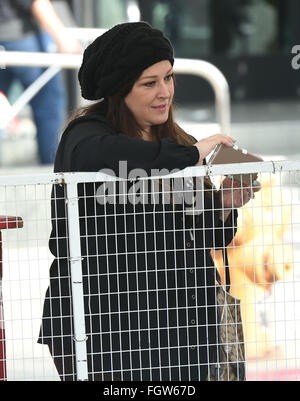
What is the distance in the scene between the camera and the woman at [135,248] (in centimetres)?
295

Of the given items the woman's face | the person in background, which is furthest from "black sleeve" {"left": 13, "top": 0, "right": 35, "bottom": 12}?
the woman's face

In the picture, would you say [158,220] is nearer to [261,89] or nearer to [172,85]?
[172,85]

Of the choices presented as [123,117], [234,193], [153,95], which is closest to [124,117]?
[123,117]

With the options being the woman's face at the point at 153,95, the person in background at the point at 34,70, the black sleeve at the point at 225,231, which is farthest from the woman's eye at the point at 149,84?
the person in background at the point at 34,70

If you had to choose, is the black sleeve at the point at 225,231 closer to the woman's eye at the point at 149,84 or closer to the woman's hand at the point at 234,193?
the woman's hand at the point at 234,193

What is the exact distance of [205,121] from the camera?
11328 mm

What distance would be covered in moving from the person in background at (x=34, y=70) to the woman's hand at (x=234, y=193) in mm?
4243

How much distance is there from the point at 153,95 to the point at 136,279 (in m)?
0.57

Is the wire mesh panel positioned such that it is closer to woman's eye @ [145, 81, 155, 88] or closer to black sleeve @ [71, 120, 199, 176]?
black sleeve @ [71, 120, 199, 176]

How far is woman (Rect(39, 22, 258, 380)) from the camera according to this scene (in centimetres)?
295

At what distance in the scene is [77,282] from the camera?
295 cm

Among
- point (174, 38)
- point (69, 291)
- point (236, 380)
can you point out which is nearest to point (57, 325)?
point (69, 291)

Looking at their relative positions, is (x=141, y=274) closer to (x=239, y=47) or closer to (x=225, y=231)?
(x=225, y=231)

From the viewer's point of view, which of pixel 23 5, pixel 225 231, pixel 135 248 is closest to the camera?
pixel 135 248
